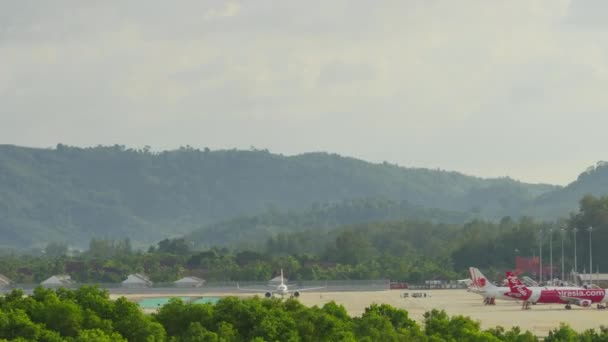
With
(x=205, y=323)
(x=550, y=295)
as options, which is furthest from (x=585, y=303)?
(x=205, y=323)

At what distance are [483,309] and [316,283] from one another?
198ft

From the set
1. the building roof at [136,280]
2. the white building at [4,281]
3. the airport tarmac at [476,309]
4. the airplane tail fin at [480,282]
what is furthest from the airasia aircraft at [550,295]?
the white building at [4,281]

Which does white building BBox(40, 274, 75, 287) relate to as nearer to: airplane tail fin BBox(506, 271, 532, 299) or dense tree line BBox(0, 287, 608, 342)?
airplane tail fin BBox(506, 271, 532, 299)

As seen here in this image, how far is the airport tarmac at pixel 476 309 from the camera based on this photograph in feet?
322

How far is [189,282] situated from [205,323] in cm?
12158

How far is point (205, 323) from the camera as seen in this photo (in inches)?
2393

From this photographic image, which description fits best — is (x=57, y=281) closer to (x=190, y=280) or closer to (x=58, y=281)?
(x=58, y=281)

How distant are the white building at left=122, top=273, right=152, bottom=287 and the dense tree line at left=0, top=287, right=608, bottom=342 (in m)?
115

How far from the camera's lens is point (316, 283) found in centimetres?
17775

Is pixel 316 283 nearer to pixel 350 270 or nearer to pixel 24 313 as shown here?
pixel 350 270

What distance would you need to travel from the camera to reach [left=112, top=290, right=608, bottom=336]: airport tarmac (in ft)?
322

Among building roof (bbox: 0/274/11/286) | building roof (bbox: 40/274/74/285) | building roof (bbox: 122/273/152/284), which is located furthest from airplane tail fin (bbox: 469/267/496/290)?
building roof (bbox: 0/274/11/286)

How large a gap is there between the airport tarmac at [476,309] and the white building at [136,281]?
59.0ft

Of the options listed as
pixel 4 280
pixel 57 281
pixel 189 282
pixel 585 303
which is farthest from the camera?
pixel 4 280
